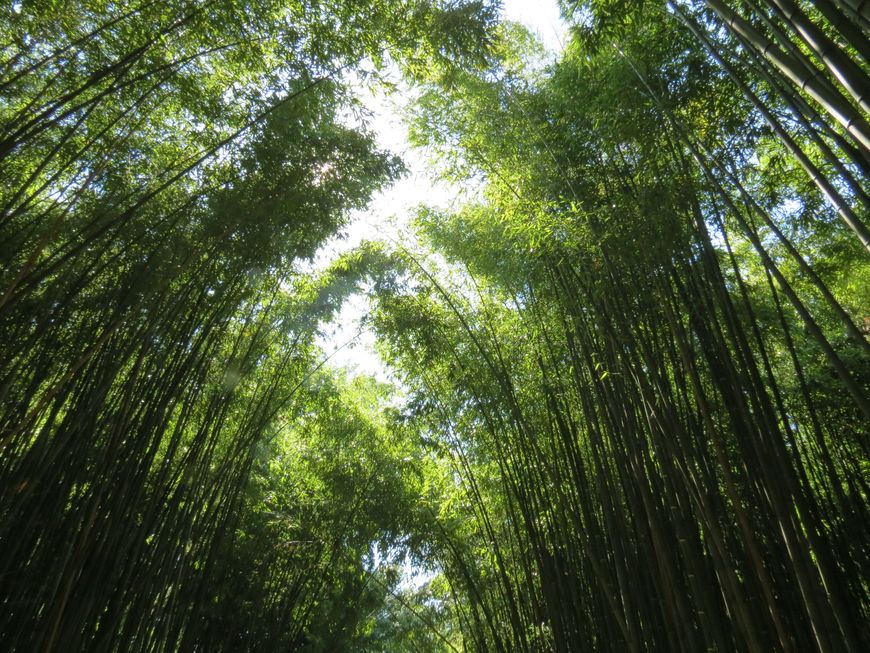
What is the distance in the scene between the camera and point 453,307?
439cm

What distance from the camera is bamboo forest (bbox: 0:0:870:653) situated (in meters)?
2.39

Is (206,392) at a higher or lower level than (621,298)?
higher

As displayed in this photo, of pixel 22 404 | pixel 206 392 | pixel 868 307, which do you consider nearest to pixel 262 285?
pixel 206 392

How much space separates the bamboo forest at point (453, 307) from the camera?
94.0 inches

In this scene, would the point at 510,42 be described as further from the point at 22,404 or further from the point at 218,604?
the point at 218,604

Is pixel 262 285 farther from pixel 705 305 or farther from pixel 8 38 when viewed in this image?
pixel 705 305

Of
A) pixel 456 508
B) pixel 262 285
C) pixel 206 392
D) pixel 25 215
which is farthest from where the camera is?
pixel 456 508

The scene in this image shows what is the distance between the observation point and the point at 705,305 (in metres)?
2.71

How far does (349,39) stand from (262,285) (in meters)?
1.87

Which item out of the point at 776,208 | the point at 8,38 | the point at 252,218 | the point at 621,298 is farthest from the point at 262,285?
the point at 776,208

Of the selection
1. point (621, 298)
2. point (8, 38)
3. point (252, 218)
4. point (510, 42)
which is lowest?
point (621, 298)

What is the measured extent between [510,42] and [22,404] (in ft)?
14.6

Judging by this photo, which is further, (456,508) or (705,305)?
(456,508)

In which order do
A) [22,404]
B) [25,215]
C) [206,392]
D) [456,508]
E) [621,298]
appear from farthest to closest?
[456,508]
[206,392]
[25,215]
[621,298]
[22,404]
